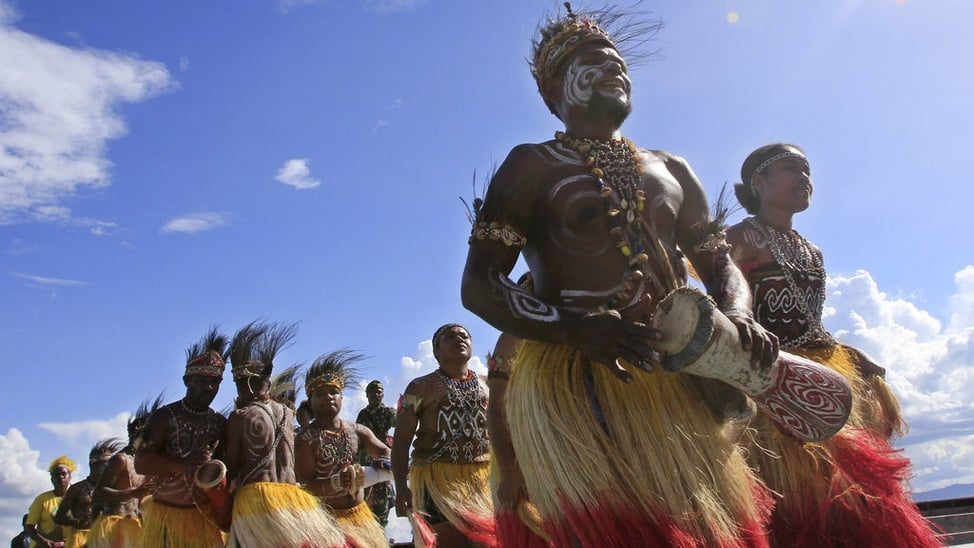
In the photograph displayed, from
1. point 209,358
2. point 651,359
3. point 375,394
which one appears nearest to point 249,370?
point 209,358

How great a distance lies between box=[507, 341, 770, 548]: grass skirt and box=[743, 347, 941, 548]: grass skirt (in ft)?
2.85

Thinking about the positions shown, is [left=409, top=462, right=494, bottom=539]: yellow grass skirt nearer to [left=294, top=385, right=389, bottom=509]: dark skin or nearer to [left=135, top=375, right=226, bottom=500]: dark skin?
[left=294, top=385, right=389, bottom=509]: dark skin

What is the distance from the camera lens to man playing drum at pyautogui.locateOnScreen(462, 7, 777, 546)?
2.38 metres

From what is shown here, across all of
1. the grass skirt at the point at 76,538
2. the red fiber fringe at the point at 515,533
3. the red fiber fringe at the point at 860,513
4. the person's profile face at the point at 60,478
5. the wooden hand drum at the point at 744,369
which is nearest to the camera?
the wooden hand drum at the point at 744,369

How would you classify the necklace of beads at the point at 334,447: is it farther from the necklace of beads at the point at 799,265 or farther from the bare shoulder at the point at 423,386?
the necklace of beads at the point at 799,265

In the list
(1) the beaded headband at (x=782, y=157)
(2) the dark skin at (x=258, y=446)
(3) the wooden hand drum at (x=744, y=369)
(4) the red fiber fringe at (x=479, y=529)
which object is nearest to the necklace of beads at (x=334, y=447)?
(2) the dark skin at (x=258, y=446)

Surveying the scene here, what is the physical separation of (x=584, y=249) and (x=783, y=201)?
80.0 inches

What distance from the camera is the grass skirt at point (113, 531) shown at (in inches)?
360

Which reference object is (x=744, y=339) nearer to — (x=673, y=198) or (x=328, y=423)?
(x=673, y=198)

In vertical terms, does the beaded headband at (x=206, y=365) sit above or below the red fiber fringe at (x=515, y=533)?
above

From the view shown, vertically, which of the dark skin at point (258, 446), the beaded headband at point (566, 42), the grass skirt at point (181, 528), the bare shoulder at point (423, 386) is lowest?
the grass skirt at point (181, 528)

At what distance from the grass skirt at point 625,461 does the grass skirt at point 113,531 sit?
7.87 metres

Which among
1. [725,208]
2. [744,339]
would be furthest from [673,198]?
[744,339]

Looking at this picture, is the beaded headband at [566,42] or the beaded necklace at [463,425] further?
the beaded necklace at [463,425]
